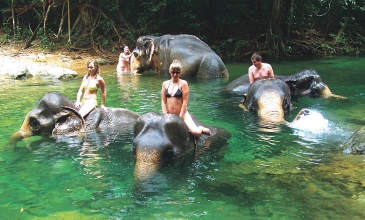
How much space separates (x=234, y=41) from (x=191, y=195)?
54.4 ft

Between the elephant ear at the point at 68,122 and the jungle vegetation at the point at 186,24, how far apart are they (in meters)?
12.5

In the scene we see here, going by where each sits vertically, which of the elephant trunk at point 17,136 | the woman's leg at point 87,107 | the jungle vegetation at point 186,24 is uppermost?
the jungle vegetation at point 186,24

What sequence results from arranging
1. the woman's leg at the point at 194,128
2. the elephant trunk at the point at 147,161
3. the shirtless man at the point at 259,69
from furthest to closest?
the shirtless man at the point at 259,69, the woman's leg at the point at 194,128, the elephant trunk at the point at 147,161

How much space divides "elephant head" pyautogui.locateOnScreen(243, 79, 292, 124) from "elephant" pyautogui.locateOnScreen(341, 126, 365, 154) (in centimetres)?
153

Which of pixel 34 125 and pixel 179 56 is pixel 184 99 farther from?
pixel 179 56

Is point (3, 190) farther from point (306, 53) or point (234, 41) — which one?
point (306, 53)

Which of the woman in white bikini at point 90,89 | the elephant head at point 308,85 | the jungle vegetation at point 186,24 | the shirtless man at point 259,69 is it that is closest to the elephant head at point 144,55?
the jungle vegetation at point 186,24

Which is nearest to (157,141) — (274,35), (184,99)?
(184,99)

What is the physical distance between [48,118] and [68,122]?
0.30 metres

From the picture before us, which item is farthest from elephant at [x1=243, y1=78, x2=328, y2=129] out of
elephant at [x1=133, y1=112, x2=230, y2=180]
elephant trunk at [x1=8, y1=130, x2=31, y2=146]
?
elephant trunk at [x1=8, y1=130, x2=31, y2=146]

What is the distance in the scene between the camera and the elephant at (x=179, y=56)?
1367 centimetres

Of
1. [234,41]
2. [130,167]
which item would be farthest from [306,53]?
[130,167]

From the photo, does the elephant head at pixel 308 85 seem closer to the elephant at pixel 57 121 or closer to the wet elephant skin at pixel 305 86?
the wet elephant skin at pixel 305 86

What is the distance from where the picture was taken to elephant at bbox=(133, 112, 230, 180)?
193 inches
